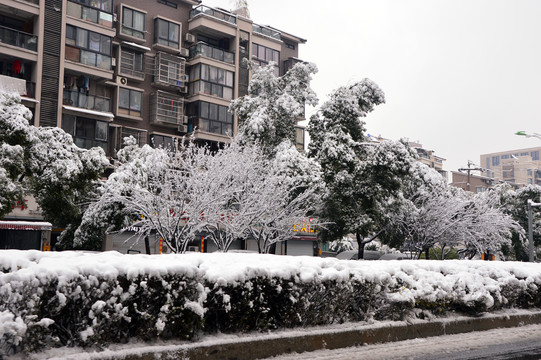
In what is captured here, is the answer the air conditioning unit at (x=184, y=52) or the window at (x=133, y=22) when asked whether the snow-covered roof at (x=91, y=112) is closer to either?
the window at (x=133, y=22)

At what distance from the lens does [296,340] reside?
23.2 ft

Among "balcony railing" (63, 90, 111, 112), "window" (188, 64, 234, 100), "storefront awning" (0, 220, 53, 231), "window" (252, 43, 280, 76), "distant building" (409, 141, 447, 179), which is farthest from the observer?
"distant building" (409, 141, 447, 179)

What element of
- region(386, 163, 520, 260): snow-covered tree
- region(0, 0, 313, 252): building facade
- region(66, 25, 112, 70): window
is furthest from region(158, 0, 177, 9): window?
region(386, 163, 520, 260): snow-covered tree

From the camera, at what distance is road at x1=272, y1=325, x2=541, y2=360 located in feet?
24.0

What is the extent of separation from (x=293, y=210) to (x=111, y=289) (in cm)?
1959

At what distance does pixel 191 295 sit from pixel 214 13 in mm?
38095

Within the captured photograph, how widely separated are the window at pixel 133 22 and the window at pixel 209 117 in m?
5.83

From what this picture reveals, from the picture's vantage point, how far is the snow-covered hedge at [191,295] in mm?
5270

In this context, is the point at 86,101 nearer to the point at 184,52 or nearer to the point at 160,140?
the point at 160,140

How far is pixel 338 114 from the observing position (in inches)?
1075

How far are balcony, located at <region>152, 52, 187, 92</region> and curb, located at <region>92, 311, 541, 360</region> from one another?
30433mm

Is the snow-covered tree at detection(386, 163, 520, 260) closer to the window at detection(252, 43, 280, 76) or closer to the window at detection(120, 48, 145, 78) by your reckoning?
the window at detection(252, 43, 280, 76)

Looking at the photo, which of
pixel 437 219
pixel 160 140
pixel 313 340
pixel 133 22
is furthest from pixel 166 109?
pixel 313 340

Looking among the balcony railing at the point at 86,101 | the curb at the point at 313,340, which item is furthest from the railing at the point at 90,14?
the curb at the point at 313,340
